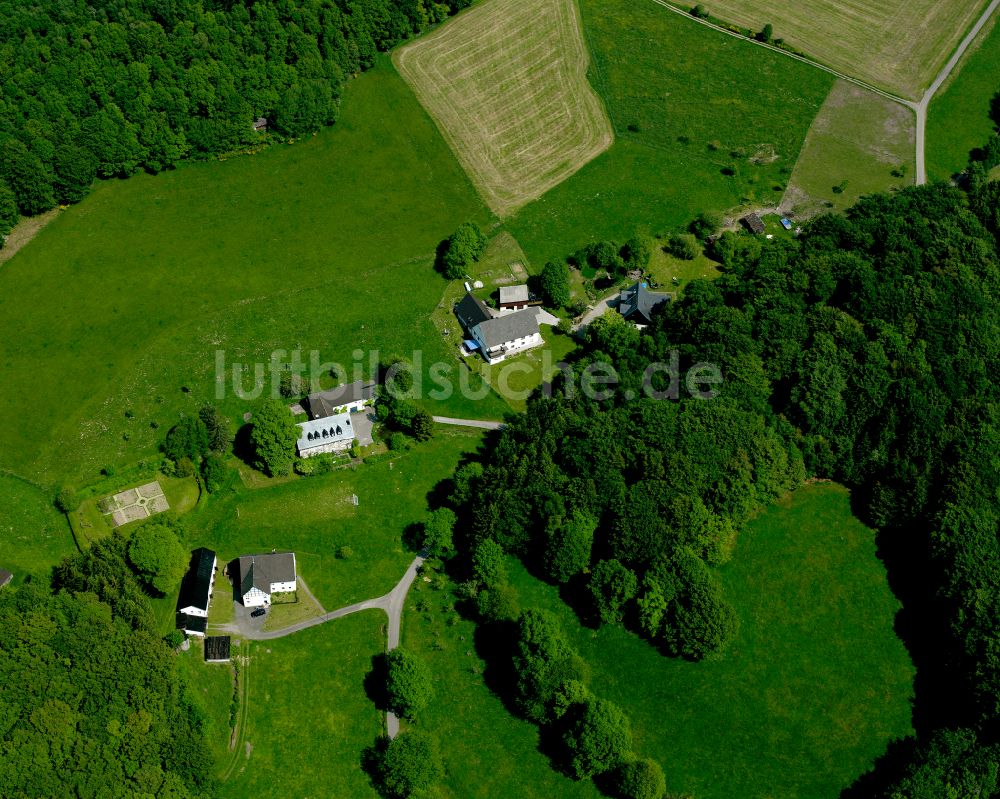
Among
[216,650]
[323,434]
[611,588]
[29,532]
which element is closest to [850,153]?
[611,588]

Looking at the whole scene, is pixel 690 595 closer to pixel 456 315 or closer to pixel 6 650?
pixel 456 315

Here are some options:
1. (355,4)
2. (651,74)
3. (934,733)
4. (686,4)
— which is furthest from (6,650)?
(686,4)

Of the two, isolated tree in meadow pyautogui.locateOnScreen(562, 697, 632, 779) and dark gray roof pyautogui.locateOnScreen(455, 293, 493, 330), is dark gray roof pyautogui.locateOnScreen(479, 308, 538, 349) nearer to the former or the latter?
dark gray roof pyautogui.locateOnScreen(455, 293, 493, 330)

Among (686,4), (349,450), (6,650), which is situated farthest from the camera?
(686,4)

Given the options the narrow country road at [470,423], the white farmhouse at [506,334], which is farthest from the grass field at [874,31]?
the narrow country road at [470,423]

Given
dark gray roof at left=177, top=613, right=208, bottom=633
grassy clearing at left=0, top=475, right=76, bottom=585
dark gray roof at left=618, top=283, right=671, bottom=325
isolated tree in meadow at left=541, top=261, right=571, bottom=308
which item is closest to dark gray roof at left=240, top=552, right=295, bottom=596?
dark gray roof at left=177, top=613, right=208, bottom=633

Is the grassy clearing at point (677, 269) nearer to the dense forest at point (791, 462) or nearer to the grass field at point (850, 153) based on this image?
the dense forest at point (791, 462)
